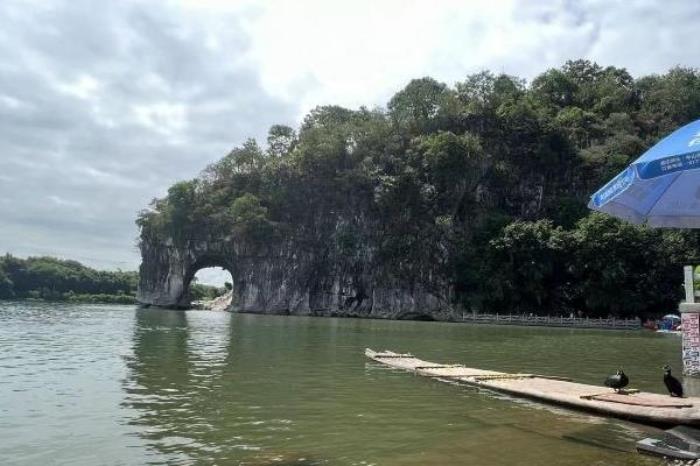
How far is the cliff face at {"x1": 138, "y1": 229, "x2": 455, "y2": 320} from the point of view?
58.7 meters

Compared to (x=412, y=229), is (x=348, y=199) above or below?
above

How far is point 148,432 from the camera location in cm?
819

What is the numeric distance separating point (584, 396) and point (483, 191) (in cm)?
5433

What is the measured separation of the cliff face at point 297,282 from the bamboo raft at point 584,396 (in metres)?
43.1

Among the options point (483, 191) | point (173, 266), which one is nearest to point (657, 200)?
point (483, 191)

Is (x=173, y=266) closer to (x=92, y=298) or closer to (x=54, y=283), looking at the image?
(x=92, y=298)

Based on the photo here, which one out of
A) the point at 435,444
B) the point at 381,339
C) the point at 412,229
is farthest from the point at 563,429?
the point at 412,229

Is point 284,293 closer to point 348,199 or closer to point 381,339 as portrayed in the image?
point 348,199

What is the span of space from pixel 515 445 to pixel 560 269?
49065 mm

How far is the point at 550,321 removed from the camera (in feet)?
157

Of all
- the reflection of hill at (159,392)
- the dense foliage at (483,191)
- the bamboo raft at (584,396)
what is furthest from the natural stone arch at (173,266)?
the bamboo raft at (584,396)

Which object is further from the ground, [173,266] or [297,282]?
[173,266]

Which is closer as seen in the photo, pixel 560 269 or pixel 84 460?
pixel 84 460

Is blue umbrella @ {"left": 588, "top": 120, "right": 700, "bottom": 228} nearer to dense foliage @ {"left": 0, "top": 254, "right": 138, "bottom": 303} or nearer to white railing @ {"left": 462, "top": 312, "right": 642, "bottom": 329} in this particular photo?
white railing @ {"left": 462, "top": 312, "right": 642, "bottom": 329}
